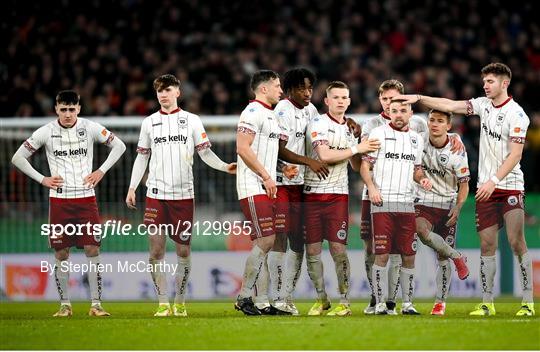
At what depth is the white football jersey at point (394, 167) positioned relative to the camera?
11539mm

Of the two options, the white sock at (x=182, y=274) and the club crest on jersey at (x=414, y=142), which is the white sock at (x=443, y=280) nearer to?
the club crest on jersey at (x=414, y=142)

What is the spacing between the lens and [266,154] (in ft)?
38.0

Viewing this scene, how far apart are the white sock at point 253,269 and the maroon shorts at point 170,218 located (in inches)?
33.4

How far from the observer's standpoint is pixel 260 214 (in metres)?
11.4

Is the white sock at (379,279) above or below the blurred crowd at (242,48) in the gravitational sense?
below

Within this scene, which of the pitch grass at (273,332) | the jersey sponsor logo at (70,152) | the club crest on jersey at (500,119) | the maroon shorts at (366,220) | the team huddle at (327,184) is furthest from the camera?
the jersey sponsor logo at (70,152)

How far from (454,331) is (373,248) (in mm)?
1996

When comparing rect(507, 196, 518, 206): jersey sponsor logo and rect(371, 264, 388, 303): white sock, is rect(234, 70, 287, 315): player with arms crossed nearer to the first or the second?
rect(371, 264, 388, 303): white sock

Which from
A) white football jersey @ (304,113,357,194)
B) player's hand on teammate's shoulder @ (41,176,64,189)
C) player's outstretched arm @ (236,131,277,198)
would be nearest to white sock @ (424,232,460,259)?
white football jersey @ (304,113,357,194)

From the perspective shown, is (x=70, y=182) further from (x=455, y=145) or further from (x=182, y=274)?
(x=455, y=145)

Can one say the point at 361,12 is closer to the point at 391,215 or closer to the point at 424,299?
the point at 424,299

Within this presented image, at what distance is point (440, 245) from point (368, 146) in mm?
1370

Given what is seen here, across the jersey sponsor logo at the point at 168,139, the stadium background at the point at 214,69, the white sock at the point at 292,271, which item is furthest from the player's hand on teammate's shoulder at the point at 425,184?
the stadium background at the point at 214,69

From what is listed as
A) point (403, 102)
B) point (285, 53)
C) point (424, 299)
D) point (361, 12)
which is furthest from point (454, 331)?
point (361, 12)
